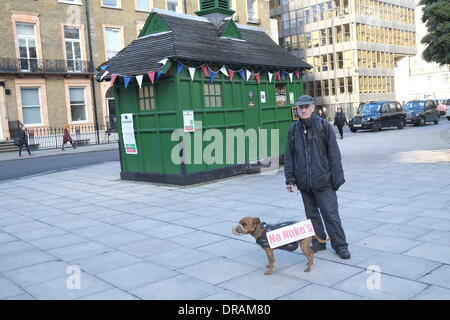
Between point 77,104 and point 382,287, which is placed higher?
point 77,104

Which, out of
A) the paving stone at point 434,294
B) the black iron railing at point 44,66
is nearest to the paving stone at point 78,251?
the paving stone at point 434,294

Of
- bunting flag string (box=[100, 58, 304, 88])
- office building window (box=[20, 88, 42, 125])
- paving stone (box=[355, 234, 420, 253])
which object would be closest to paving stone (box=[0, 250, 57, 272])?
paving stone (box=[355, 234, 420, 253])

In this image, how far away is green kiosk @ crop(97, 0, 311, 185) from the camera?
10406mm

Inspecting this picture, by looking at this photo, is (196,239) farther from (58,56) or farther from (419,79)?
(419,79)

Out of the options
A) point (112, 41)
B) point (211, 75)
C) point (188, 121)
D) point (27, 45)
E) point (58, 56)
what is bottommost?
point (188, 121)

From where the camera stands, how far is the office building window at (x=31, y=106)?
94.2 feet

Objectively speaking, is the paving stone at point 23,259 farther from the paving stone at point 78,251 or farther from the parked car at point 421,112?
the parked car at point 421,112

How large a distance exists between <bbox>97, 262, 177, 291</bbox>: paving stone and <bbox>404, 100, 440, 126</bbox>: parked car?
1142 inches

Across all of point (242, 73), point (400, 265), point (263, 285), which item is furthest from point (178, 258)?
point (242, 73)

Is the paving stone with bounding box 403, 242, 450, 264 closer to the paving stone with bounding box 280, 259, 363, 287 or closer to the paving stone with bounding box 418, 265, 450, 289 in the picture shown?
the paving stone with bounding box 418, 265, 450, 289

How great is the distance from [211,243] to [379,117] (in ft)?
76.8

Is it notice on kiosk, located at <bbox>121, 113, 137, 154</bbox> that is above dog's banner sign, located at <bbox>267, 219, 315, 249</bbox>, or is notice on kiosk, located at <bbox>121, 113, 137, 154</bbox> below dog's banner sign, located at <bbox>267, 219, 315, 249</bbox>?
above

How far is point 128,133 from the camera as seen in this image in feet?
38.2

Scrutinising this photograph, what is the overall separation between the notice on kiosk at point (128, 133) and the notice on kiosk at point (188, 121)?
1.82m
